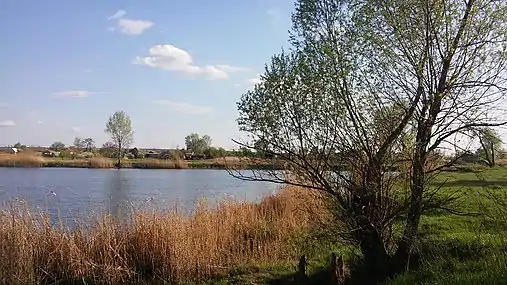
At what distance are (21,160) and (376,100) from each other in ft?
130

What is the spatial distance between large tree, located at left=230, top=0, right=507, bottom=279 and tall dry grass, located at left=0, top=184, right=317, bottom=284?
2.23 meters

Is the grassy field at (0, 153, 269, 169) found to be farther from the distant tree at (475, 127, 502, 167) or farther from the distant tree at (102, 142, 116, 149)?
the distant tree at (475, 127, 502, 167)

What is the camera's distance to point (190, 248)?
31.4 feet

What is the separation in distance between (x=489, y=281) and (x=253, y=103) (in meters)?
Answer: 3.93

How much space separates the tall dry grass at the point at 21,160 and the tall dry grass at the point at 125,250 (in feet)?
113

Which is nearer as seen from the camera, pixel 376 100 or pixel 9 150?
pixel 376 100

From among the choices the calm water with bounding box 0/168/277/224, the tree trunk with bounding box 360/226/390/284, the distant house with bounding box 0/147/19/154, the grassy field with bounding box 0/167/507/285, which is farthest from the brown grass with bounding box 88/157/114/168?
the tree trunk with bounding box 360/226/390/284

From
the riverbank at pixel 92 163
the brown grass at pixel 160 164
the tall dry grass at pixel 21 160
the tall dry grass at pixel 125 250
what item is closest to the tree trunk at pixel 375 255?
the tall dry grass at pixel 125 250

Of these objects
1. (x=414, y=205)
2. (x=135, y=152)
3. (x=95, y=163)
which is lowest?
(x=414, y=205)

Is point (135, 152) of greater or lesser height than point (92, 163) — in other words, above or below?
above

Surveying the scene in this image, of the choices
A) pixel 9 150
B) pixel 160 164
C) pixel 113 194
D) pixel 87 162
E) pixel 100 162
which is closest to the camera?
pixel 113 194

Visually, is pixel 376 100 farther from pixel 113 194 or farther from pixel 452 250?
pixel 113 194

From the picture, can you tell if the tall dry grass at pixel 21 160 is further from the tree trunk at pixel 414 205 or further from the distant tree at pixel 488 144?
the distant tree at pixel 488 144

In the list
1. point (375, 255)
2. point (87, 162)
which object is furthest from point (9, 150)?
point (375, 255)
